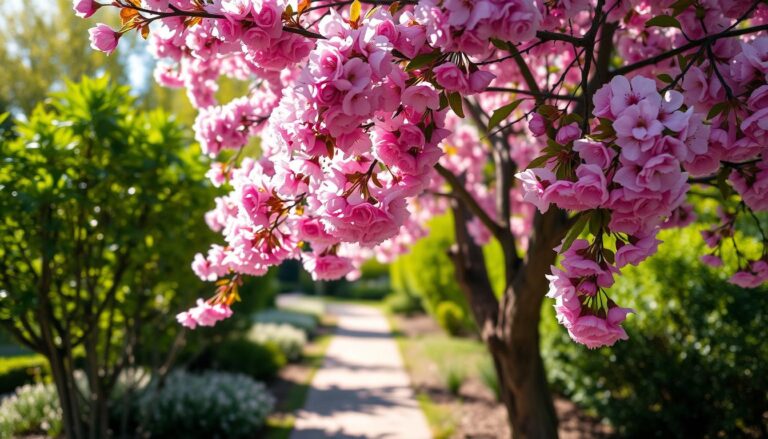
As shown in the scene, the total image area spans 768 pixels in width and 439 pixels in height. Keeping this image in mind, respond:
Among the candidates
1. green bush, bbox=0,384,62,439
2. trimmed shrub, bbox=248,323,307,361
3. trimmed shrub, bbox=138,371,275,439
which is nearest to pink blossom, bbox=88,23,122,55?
trimmed shrub, bbox=138,371,275,439

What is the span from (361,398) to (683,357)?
4034 mm

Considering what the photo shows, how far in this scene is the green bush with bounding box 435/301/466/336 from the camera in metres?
11.8

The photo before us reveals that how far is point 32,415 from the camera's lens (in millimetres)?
5496

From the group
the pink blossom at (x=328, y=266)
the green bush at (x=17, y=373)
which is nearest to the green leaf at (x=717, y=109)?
the pink blossom at (x=328, y=266)

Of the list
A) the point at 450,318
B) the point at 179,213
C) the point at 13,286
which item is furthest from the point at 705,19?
the point at 450,318

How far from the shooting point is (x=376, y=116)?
5.60 feet

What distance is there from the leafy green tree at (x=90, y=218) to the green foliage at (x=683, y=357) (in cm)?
343

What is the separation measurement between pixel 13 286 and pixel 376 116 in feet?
A: 10.0

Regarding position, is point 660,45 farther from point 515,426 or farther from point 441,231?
point 441,231

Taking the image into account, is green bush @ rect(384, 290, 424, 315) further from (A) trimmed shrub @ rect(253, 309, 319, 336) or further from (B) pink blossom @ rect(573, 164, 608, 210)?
(B) pink blossom @ rect(573, 164, 608, 210)

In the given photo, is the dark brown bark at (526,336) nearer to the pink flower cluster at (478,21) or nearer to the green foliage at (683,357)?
the green foliage at (683,357)

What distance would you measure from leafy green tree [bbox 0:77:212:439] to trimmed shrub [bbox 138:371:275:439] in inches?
37.6

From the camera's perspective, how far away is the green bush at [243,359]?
8.40 metres

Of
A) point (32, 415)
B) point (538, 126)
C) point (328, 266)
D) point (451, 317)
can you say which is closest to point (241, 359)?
point (32, 415)
